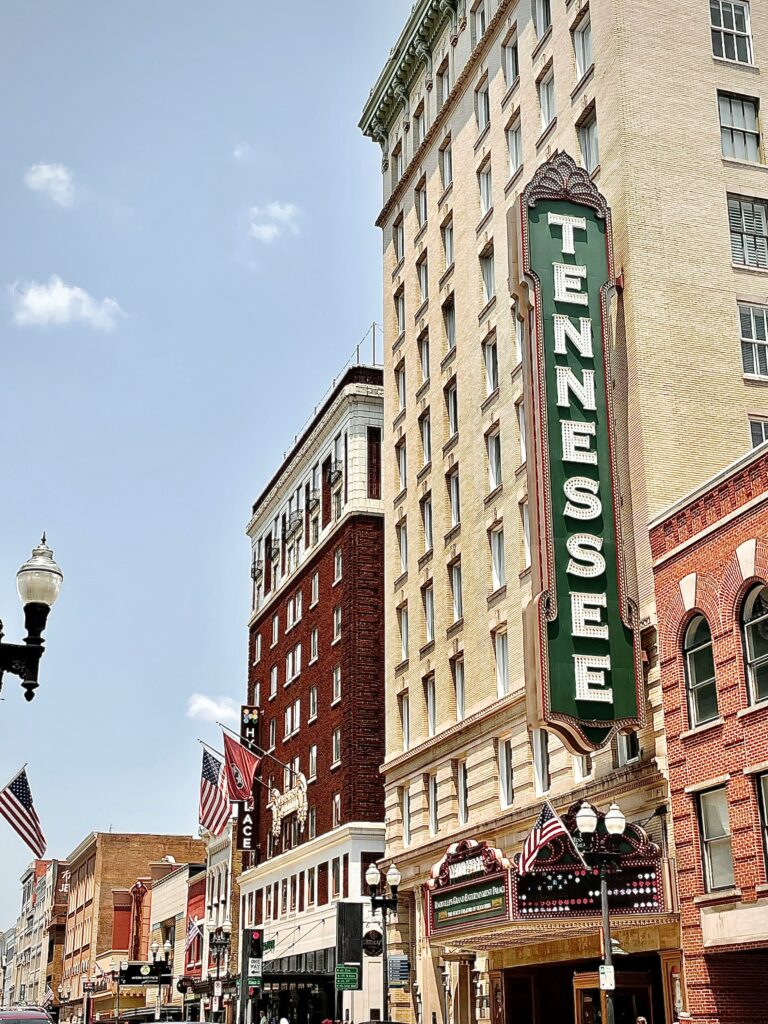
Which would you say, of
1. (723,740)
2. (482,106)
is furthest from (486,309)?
(723,740)

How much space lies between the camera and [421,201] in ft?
178

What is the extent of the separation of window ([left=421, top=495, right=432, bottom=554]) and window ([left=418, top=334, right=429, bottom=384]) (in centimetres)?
498

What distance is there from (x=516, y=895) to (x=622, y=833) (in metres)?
3.63

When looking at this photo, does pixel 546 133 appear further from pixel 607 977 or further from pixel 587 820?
pixel 607 977

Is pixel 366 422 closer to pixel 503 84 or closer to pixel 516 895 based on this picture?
pixel 503 84

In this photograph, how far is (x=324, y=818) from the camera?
59.0 metres

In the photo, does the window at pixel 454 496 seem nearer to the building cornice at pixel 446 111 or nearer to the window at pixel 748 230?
the window at pixel 748 230

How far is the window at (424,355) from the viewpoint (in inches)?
2026

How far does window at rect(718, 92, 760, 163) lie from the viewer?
37.9 m

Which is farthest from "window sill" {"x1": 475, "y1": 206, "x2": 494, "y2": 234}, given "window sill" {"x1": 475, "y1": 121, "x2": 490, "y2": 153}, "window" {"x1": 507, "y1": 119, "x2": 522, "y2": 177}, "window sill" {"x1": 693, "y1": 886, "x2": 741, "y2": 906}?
"window sill" {"x1": 693, "y1": 886, "x2": 741, "y2": 906}

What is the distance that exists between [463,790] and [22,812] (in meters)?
15.2

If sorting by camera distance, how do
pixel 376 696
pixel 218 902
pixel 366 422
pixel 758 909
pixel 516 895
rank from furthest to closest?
pixel 218 902 → pixel 366 422 → pixel 376 696 → pixel 516 895 → pixel 758 909

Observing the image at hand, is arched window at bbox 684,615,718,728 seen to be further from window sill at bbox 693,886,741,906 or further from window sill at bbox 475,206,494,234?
window sill at bbox 475,206,494,234

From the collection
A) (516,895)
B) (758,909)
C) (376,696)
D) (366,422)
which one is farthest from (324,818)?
(758,909)
